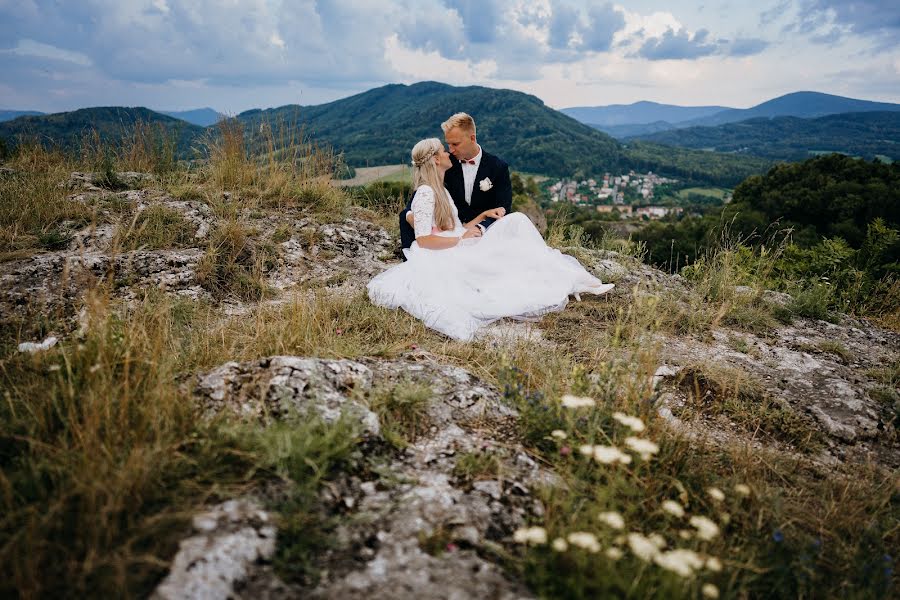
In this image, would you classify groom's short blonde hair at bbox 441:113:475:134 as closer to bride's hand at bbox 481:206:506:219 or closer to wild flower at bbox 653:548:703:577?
bride's hand at bbox 481:206:506:219

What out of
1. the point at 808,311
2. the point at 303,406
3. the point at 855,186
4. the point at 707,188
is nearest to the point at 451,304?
the point at 303,406

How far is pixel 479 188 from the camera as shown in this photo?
20.0 ft

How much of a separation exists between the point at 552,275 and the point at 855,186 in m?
22.1

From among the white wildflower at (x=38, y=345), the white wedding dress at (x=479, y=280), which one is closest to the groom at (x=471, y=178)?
the white wedding dress at (x=479, y=280)

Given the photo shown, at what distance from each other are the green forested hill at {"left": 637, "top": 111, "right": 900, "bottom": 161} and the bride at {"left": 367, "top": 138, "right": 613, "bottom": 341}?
136838mm

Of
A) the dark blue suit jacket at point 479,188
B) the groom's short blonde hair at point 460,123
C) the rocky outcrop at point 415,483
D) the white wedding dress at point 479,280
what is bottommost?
the rocky outcrop at point 415,483

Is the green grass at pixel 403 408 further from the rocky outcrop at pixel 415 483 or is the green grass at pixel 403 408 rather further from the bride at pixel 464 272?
the bride at pixel 464 272

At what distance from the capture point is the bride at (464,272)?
13.7ft

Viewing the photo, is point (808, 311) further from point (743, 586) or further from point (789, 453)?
point (743, 586)

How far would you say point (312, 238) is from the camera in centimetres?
610

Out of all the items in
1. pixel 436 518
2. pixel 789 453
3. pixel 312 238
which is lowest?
pixel 789 453

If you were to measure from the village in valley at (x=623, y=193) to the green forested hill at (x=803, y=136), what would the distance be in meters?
53.1

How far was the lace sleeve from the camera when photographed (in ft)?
15.2

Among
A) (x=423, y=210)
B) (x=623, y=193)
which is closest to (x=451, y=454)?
(x=423, y=210)
